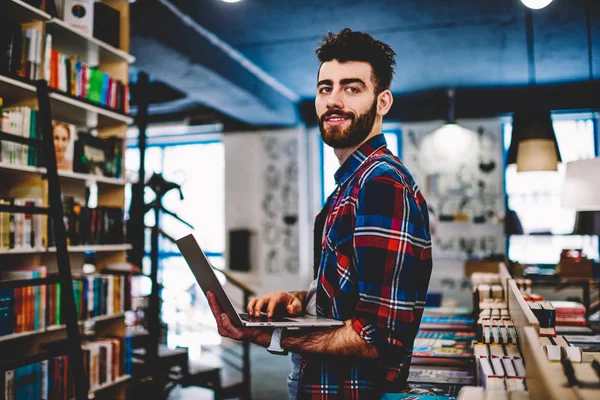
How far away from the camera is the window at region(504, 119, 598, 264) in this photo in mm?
7320

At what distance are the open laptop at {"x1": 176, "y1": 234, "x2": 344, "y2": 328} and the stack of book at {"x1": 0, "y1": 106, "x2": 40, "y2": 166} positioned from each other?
1.77 meters

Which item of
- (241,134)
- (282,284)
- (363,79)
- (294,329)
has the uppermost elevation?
(241,134)

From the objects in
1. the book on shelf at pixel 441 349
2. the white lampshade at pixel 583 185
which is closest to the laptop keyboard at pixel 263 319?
the book on shelf at pixel 441 349

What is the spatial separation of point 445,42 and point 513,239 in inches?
133

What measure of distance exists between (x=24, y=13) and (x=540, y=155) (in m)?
3.26

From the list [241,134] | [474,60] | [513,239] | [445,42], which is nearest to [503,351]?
[445,42]

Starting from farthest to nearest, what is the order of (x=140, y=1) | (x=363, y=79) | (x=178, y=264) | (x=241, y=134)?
(x=178, y=264)
(x=241, y=134)
(x=140, y=1)
(x=363, y=79)

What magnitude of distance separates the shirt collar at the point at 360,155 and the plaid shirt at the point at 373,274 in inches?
0.5

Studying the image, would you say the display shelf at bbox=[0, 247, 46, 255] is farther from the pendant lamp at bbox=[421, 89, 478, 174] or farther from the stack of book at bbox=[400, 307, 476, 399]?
the pendant lamp at bbox=[421, 89, 478, 174]

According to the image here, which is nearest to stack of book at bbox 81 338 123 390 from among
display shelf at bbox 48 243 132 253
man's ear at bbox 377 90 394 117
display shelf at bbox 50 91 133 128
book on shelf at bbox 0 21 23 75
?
display shelf at bbox 48 243 132 253

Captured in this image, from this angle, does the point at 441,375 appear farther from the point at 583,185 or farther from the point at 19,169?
the point at 19,169

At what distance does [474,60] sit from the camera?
6.10 metres

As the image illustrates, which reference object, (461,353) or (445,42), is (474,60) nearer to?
(445,42)

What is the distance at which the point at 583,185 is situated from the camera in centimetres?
308
